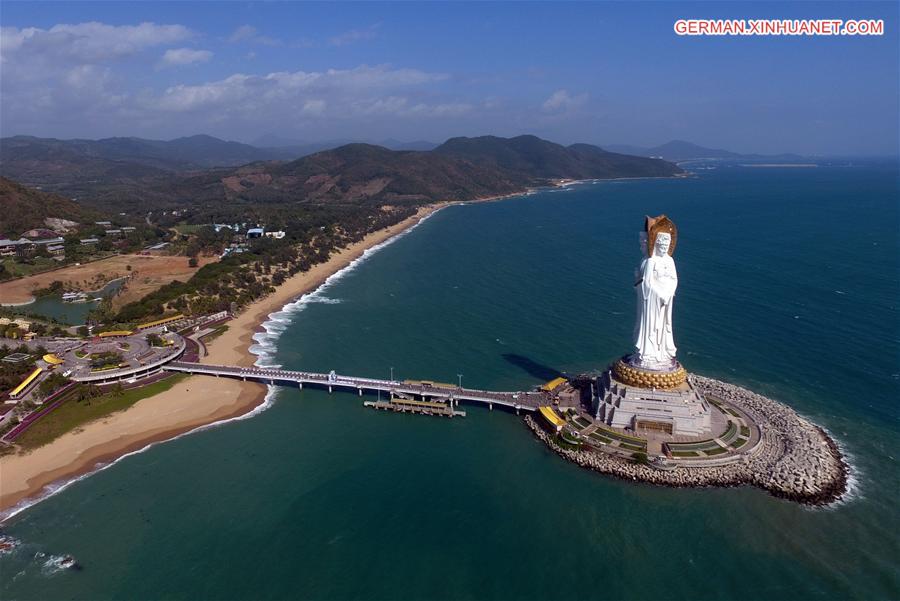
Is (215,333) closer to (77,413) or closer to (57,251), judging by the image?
(77,413)

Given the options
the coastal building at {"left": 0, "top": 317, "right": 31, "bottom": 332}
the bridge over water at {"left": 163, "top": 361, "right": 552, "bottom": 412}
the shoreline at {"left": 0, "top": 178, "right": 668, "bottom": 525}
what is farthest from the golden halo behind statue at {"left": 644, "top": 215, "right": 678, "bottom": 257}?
the coastal building at {"left": 0, "top": 317, "right": 31, "bottom": 332}

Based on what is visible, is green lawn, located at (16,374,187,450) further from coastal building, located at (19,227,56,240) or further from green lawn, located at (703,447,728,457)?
coastal building, located at (19,227,56,240)

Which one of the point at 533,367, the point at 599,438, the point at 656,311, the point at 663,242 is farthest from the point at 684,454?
the point at 533,367

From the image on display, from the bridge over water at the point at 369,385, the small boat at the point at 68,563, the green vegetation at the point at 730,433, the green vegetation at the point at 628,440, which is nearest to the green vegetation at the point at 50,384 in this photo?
the bridge over water at the point at 369,385

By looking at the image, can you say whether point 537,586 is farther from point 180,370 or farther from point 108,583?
point 180,370

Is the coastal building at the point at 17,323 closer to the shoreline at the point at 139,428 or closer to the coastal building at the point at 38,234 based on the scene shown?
the shoreline at the point at 139,428
